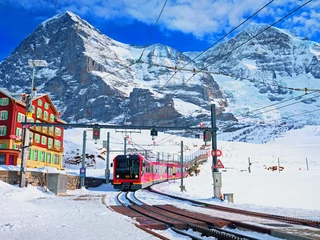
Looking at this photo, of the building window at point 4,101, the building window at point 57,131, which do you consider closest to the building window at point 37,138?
the building window at point 57,131

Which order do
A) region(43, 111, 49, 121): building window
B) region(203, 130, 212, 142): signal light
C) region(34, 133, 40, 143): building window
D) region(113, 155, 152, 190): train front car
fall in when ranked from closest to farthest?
region(203, 130, 212, 142): signal light < region(113, 155, 152, 190): train front car < region(34, 133, 40, 143): building window < region(43, 111, 49, 121): building window

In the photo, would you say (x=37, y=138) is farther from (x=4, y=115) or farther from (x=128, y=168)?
(x=128, y=168)

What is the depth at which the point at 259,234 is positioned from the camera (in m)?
8.97

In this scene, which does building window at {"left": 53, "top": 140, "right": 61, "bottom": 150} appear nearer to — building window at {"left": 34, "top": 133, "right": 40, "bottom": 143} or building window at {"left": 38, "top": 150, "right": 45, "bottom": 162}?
building window at {"left": 38, "top": 150, "right": 45, "bottom": 162}

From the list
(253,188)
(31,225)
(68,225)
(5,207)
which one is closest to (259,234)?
(68,225)

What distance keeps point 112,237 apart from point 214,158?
1522 centimetres

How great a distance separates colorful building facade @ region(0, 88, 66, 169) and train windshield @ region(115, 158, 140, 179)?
1349 centimetres

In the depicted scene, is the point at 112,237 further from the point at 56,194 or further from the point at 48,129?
the point at 48,129

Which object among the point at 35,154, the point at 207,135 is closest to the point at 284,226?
the point at 207,135

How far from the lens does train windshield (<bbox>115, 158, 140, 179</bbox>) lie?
31.7m

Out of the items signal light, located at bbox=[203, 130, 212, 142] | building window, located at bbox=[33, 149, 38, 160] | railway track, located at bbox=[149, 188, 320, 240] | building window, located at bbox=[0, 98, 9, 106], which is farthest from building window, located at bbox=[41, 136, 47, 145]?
railway track, located at bbox=[149, 188, 320, 240]

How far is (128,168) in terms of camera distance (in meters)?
31.8

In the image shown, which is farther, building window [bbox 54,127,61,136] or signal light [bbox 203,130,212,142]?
building window [bbox 54,127,61,136]

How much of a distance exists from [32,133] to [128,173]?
24.4 meters
